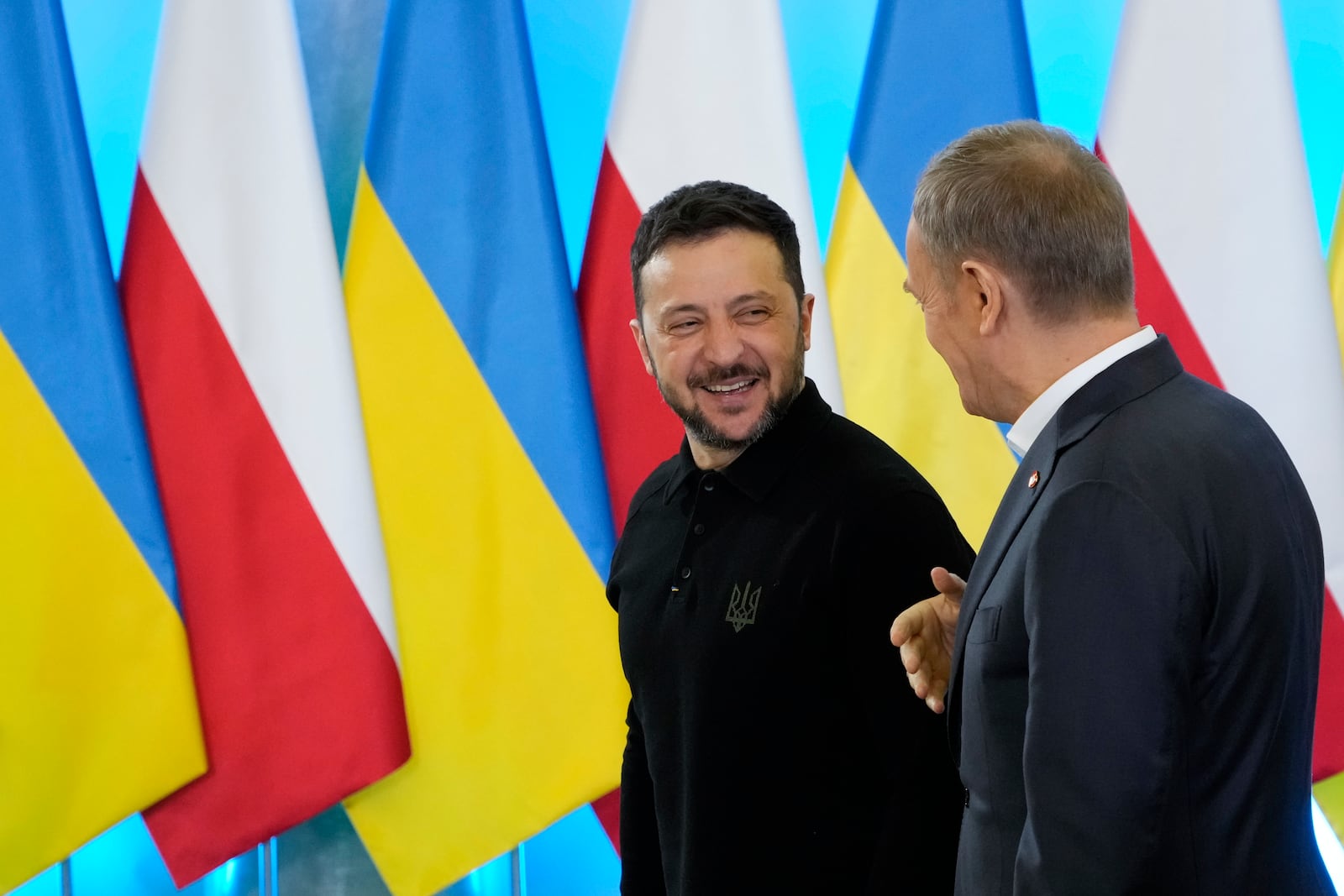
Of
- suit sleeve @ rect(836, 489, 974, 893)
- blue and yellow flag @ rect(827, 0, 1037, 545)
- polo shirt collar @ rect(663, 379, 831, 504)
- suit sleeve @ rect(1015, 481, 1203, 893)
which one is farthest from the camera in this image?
blue and yellow flag @ rect(827, 0, 1037, 545)

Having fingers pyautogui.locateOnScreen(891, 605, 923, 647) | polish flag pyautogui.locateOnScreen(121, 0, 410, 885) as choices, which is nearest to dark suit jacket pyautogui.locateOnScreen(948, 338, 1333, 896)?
fingers pyautogui.locateOnScreen(891, 605, 923, 647)

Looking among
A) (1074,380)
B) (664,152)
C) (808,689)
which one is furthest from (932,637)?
(664,152)

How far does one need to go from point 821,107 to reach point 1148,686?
5.43 ft

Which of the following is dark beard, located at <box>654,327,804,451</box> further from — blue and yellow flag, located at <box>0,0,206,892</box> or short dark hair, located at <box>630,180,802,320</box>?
blue and yellow flag, located at <box>0,0,206,892</box>

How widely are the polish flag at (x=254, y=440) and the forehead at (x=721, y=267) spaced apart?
736 millimetres

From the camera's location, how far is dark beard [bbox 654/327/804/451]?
142 cm

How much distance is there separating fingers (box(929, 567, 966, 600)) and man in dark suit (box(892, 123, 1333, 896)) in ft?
0.39

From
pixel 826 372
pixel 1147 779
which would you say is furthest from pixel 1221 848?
pixel 826 372

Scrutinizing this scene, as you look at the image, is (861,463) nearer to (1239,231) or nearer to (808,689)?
(808,689)

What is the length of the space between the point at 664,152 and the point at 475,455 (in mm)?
585

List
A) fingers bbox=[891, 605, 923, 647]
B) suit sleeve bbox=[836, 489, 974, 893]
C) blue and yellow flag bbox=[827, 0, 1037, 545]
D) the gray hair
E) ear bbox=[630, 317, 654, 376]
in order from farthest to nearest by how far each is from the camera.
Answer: blue and yellow flag bbox=[827, 0, 1037, 545] < ear bbox=[630, 317, 654, 376] < suit sleeve bbox=[836, 489, 974, 893] < fingers bbox=[891, 605, 923, 647] < the gray hair

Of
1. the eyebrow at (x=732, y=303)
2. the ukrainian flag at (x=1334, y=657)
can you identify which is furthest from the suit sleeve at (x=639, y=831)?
the ukrainian flag at (x=1334, y=657)

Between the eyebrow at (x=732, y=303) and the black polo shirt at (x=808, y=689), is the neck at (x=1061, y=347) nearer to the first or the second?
the black polo shirt at (x=808, y=689)

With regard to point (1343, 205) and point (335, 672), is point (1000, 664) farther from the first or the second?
point (1343, 205)
